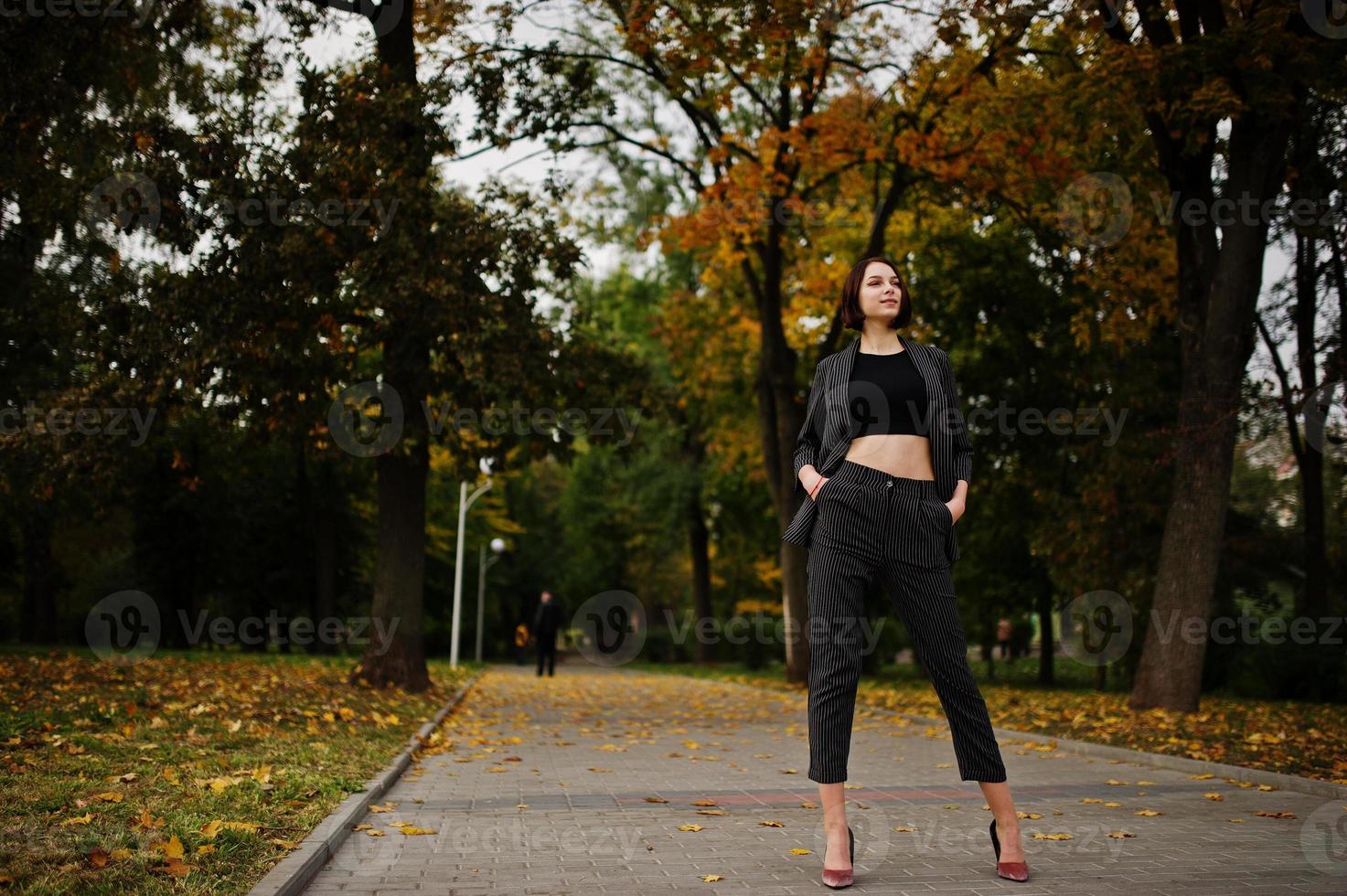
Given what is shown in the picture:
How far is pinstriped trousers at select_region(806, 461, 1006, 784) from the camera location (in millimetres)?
4629

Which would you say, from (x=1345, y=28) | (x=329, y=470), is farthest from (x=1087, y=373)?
(x=329, y=470)

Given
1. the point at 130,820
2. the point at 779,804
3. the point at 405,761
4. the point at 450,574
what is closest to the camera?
the point at 130,820

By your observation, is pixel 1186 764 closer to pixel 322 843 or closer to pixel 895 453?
pixel 895 453

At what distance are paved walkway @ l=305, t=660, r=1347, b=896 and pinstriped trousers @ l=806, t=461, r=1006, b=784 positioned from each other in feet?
1.89

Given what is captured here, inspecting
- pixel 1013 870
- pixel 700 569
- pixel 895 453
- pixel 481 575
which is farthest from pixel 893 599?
pixel 481 575

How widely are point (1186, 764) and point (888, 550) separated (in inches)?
214

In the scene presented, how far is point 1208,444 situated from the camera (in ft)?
42.2

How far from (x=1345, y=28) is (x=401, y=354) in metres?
10.5

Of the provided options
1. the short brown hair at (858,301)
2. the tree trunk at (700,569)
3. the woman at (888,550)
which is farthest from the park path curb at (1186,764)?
the tree trunk at (700,569)

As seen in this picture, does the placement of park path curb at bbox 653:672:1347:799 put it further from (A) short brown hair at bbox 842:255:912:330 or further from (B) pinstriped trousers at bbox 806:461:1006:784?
(A) short brown hair at bbox 842:255:912:330

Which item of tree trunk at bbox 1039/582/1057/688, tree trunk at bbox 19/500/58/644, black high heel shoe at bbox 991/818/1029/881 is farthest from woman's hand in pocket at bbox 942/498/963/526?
tree trunk at bbox 1039/582/1057/688

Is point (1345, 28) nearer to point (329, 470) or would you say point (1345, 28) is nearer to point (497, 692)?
point (497, 692)

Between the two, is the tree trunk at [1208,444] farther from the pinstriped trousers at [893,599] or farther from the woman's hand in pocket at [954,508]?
the pinstriped trousers at [893,599]

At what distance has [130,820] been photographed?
5430 millimetres
